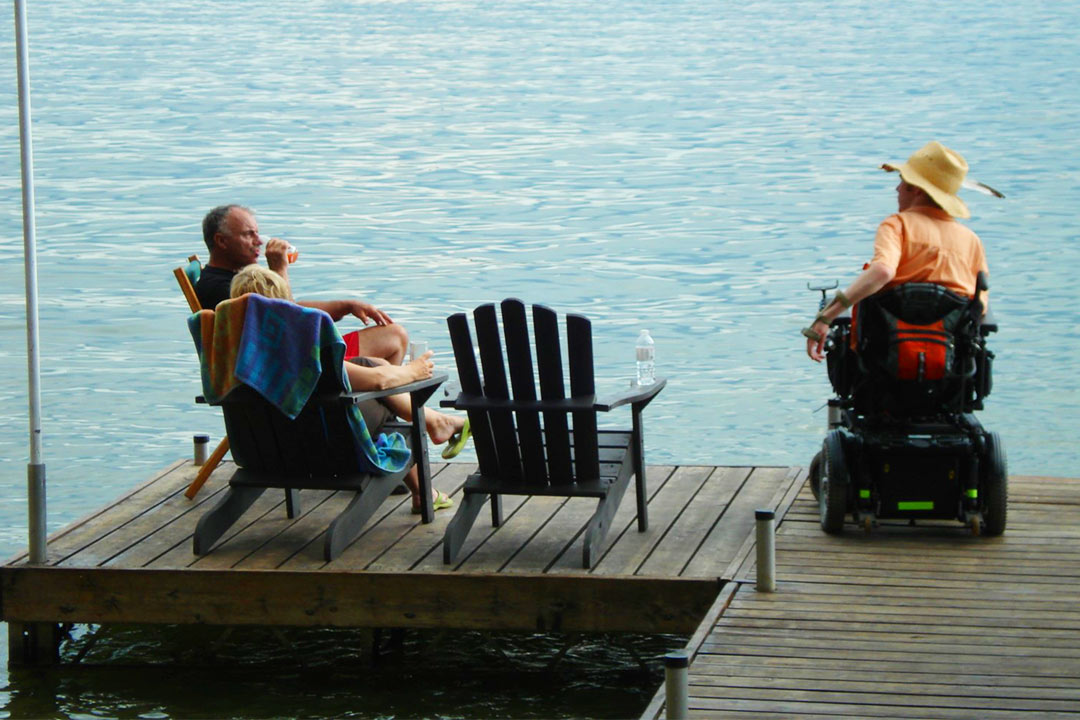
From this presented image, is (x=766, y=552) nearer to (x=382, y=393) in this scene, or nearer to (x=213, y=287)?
(x=382, y=393)

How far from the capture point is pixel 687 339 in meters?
14.1

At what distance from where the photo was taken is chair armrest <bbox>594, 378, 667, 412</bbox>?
17.9 feet

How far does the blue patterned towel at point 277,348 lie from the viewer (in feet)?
18.1

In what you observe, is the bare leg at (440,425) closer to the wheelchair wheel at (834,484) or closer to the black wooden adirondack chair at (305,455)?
the black wooden adirondack chair at (305,455)

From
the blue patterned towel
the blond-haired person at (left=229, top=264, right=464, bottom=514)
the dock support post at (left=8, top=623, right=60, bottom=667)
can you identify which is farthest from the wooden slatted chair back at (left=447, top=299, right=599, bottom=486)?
the dock support post at (left=8, top=623, right=60, bottom=667)

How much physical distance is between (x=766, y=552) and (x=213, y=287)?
7.79 feet

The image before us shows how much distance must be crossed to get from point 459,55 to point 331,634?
34074 mm

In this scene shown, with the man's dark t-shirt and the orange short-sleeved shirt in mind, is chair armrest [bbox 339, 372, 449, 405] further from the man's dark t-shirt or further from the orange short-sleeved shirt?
the orange short-sleeved shirt

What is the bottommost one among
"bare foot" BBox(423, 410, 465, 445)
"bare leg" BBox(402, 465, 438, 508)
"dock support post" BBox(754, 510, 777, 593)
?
"dock support post" BBox(754, 510, 777, 593)

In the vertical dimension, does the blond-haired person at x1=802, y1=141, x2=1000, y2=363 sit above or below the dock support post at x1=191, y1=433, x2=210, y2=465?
above

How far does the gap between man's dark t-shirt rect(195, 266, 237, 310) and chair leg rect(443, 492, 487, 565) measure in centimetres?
127

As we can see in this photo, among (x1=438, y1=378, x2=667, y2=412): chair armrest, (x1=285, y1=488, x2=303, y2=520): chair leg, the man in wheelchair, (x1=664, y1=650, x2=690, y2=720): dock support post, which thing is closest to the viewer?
(x1=664, y1=650, x2=690, y2=720): dock support post

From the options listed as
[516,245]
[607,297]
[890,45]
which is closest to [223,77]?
[890,45]

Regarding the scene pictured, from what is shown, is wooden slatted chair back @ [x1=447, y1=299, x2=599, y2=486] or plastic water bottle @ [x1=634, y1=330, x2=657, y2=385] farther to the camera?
plastic water bottle @ [x1=634, y1=330, x2=657, y2=385]
